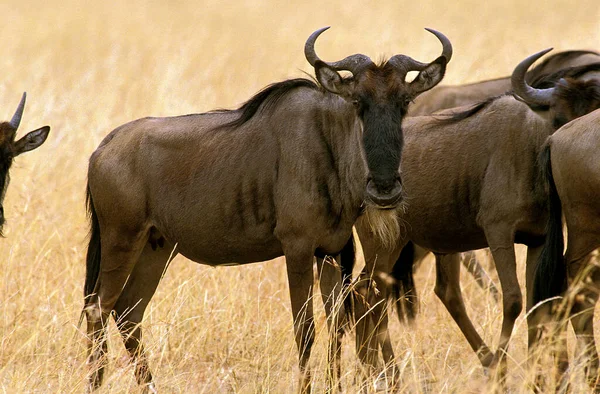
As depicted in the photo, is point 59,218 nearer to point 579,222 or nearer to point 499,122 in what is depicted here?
point 499,122

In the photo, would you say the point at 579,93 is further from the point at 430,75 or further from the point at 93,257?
the point at 93,257

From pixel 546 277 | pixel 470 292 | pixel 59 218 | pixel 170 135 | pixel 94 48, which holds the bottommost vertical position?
pixel 470 292

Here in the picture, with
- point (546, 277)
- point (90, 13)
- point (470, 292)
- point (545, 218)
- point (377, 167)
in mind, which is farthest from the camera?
point (90, 13)

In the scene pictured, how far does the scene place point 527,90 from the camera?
229 inches

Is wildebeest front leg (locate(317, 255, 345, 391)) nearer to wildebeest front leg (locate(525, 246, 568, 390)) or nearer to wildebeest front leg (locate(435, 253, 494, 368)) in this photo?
wildebeest front leg (locate(525, 246, 568, 390))

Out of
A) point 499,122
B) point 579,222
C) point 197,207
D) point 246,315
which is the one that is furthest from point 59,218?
point 579,222

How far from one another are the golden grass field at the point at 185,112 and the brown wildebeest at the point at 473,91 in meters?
1.45

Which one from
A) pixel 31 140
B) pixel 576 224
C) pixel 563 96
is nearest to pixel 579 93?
pixel 563 96

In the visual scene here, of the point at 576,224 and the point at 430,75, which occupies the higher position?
the point at 430,75

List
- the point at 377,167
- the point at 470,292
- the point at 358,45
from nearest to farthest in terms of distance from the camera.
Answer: the point at 377,167 < the point at 470,292 < the point at 358,45

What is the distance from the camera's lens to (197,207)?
5.52 meters

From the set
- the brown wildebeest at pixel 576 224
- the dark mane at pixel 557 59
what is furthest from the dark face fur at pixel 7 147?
the dark mane at pixel 557 59

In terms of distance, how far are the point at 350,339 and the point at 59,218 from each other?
3094 mm

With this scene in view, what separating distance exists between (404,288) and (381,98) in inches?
83.3
